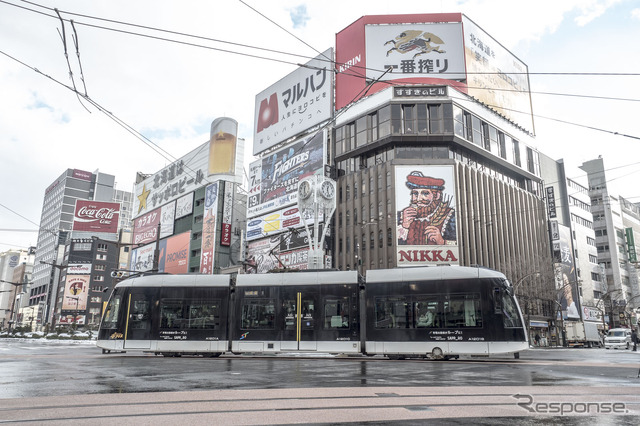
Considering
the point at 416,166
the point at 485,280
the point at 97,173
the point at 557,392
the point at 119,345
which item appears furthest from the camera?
the point at 97,173

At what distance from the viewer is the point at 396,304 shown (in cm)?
1861

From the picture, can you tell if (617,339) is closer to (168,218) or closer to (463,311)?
(463,311)

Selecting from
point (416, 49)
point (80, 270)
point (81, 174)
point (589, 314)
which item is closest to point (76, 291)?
point (80, 270)

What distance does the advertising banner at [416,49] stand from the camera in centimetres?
5388

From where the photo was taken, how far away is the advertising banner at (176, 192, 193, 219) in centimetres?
8269

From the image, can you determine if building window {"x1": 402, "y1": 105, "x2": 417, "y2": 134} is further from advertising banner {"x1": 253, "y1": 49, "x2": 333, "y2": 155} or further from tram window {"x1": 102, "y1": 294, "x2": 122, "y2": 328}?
tram window {"x1": 102, "y1": 294, "x2": 122, "y2": 328}

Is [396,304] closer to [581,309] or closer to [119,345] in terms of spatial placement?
[119,345]

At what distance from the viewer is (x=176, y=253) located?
272 feet

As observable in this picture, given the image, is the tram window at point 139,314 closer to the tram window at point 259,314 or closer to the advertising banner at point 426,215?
the tram window at point 259,314

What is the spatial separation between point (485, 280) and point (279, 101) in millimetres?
56140

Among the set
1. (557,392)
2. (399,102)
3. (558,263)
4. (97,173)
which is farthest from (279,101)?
(97,173)

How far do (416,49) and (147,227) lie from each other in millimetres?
65711

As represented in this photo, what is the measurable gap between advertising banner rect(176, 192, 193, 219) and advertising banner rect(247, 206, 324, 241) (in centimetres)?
1948

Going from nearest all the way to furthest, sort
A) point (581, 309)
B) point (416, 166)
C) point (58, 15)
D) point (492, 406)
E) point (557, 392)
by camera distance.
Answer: point (492, 406)
point (557, 392)
point (58, 15)
point (416, 166)
point (581, 309)
